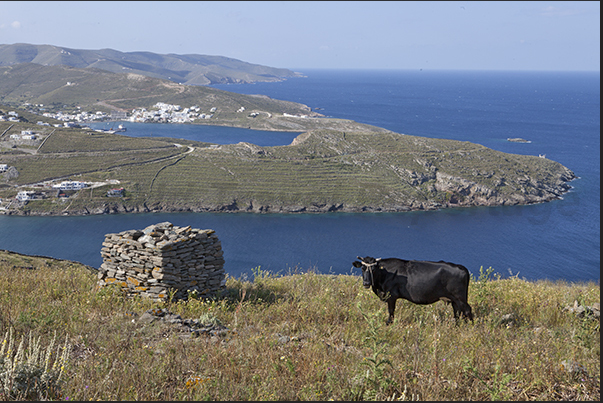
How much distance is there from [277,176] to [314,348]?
91.6 m

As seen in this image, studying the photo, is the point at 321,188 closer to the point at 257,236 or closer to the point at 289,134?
the point at 257,236

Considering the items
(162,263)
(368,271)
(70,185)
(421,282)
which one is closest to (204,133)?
(70,185)

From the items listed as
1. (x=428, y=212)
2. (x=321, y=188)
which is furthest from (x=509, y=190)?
(x=321, y=188)

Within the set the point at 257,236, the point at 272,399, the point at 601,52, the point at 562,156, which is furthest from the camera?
the point at 562,156

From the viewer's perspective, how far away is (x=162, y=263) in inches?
349

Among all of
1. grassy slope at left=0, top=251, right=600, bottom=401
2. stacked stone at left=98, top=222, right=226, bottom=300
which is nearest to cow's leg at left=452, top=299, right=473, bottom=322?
grassy slope at left=0, top=251, right=600, bottom=401

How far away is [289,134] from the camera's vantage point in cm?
16862

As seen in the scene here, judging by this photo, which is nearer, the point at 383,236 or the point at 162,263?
the point at 162,263

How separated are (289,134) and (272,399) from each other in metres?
167

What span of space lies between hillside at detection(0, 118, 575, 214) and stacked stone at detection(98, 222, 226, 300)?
77.3m

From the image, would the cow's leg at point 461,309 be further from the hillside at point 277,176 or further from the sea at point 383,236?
the hillside at point 277,176

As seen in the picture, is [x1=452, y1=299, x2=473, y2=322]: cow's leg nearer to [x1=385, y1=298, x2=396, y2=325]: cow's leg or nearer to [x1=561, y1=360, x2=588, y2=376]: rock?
[x1=385, y1=298, x2=396, y2=325]: cow's leg

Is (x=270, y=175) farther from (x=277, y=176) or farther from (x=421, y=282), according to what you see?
(x=421, y=282)

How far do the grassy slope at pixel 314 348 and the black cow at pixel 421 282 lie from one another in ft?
1.10
